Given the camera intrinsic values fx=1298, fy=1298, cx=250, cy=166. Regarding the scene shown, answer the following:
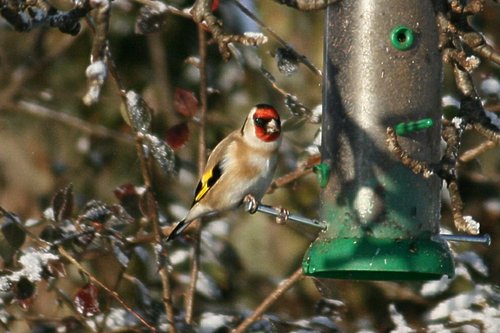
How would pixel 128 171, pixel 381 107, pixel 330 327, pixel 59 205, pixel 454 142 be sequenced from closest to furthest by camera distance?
pixel 454 142 < pixel 381 107 < pixel 59 205 < pixel 330 327 < pixel 128 171

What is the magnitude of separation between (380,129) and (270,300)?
87 centimetres

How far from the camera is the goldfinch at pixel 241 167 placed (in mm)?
4941

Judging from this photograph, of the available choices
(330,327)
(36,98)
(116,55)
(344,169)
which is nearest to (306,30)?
(116,55)

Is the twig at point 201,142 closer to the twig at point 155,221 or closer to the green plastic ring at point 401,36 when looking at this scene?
the twig at point 155,221

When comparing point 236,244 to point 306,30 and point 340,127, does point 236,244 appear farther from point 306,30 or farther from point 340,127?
point 340,127

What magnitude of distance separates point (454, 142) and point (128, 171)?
306 cm

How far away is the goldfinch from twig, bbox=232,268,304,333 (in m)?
0.33

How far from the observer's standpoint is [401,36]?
177 inches

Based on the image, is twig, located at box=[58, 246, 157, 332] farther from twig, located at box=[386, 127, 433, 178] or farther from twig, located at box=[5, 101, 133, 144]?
twig, located at box=[5, 101, 133, 144]

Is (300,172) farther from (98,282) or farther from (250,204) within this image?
(98,282)

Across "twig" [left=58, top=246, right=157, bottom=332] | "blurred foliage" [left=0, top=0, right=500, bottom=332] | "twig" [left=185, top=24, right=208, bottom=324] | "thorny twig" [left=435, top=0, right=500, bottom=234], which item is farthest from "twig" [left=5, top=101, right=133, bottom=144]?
"thorny twig" [left=435, top=0, right=500, bottom=234]

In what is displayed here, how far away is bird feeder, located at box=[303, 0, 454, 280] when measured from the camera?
4438 millimetres

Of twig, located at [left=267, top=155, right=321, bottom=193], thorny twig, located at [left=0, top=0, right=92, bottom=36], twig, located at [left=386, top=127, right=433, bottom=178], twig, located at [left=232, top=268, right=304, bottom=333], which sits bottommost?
twig, located at [left=232, top=268, right=304, bottom=333]

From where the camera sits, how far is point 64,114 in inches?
270
